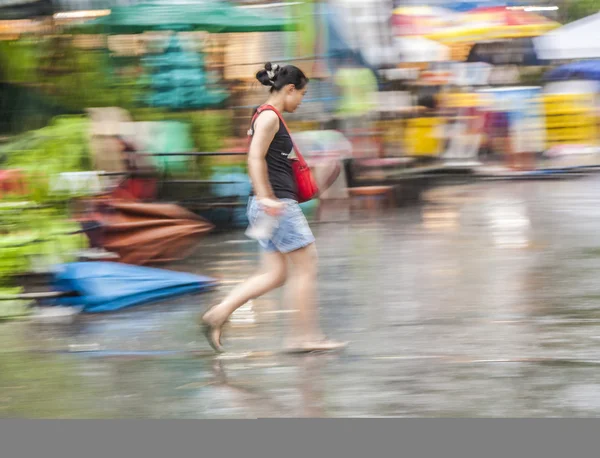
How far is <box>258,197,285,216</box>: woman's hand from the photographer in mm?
5766

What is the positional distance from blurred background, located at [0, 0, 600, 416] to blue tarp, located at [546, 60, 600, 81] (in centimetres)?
162

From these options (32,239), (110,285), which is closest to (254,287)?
(110,285)

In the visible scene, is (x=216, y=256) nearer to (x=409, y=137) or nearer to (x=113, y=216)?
(x=113, y=216)

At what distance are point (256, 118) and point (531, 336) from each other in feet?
7.11

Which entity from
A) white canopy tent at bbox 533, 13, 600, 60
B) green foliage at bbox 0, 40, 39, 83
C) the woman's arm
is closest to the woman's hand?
the woman's arm

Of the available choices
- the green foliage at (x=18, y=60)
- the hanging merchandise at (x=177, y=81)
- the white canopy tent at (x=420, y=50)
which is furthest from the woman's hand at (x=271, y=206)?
the white canopy tent at (x=420, y=50)

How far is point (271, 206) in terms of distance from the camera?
227 inches

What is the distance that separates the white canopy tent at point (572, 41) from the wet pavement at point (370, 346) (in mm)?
8021

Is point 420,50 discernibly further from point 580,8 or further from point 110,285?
point 110,285

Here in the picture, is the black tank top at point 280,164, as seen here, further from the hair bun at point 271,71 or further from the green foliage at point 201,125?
the green foliage at point 201,125

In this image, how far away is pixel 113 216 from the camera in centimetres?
848

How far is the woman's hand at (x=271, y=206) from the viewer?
5.77m

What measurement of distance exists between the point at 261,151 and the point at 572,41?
40.7 feet

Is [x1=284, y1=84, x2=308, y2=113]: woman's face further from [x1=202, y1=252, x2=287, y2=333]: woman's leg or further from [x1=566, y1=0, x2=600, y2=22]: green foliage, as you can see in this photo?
[x1=566, y1=0, x2=600, y2=22]: green foliage
